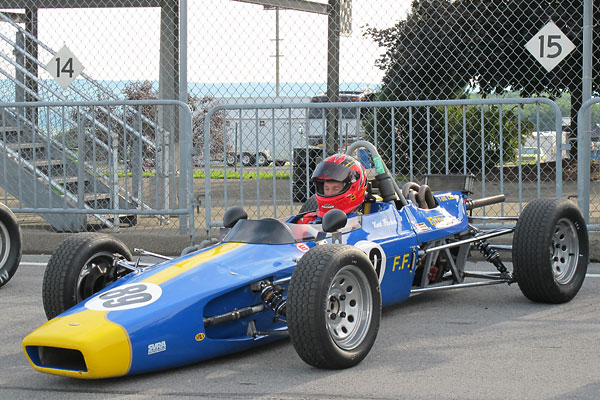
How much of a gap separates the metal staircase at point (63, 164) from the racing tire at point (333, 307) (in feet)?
15.9

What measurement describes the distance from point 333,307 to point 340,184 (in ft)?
4.58

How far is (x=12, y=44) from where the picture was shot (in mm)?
12367

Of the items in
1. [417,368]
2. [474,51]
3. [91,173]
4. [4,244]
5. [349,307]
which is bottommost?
[417,368]

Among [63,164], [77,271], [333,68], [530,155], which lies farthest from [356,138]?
[77,271]

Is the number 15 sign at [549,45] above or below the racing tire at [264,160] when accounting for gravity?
above

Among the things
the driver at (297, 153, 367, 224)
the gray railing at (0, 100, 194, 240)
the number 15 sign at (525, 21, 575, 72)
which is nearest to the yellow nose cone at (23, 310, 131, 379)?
the driver at (297, 153, 367, 224)

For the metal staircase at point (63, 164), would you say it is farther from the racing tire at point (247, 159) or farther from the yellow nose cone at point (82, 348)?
the yellow nose cone at point (82, 348)

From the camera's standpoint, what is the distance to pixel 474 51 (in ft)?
43.5

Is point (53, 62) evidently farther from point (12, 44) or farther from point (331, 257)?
point (331, 257)

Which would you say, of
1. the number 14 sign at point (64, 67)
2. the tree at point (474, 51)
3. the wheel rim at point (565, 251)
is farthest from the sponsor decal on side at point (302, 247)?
the tree at point (474, 51)

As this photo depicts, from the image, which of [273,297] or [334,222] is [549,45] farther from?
[273,297]

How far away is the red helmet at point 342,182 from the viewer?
20.0 ft

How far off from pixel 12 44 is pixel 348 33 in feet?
16.9

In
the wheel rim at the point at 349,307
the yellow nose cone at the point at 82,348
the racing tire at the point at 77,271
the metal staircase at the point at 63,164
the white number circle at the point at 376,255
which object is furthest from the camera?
the metal staircase at the point at 63,164
